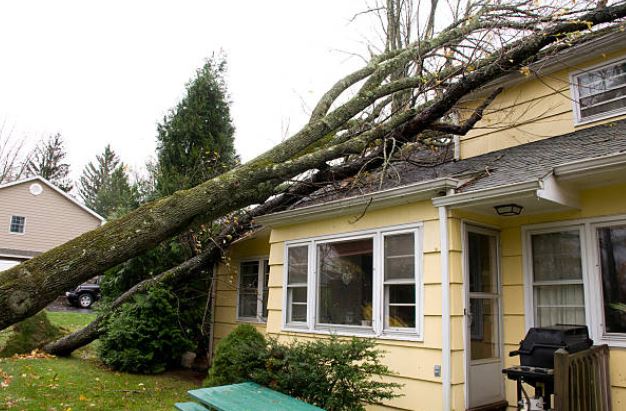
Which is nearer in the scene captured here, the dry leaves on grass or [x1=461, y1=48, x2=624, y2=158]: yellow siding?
[x1=461, y1=48, x2=624, y2=158]: yellow siding

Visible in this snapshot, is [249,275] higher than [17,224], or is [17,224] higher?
[17,224]

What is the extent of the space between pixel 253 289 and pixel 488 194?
6.32 m

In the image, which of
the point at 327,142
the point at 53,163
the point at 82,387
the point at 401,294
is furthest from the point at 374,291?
the point at 53,163

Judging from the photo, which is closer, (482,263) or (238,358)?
(238,358)

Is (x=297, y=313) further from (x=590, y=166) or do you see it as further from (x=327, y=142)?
(x=590, y=166)

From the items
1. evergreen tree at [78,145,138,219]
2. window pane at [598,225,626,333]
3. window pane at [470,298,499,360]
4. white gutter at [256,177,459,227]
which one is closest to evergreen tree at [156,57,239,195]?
white gutter at [256,177,459,227]

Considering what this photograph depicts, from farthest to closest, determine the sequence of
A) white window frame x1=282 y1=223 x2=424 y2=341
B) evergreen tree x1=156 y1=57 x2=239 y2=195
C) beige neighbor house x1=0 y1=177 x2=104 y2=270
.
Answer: beige neighbor house x1=0 y1=177 x2=104 y2=270
evergreen tree x1=156 y1=57 x2=239 y2=195
white window frame x1=282 y1=223 x2=424 y2=341

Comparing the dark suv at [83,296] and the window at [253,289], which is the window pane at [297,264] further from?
the dark suv at [83,296]

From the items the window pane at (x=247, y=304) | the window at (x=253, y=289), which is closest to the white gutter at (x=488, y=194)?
the window at (x=253, y=289)

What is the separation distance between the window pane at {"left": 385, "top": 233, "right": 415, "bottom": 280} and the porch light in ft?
3.51

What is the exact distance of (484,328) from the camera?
18.7ft

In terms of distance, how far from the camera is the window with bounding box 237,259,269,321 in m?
9.81

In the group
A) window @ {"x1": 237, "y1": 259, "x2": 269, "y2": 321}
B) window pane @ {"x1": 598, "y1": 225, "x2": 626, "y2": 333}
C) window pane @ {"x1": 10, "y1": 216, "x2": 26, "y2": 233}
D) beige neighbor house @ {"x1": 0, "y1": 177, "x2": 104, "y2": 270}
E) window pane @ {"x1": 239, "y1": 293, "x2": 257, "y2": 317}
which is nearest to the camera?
window pane @ {"x1": 598, "y1": 225, "x2": 626, "y2": 333}

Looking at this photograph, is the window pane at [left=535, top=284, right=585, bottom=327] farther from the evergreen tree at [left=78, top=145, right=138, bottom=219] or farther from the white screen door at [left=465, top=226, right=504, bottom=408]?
the evergreen tree at [left=78, top=145, right=138, bottom=219]
